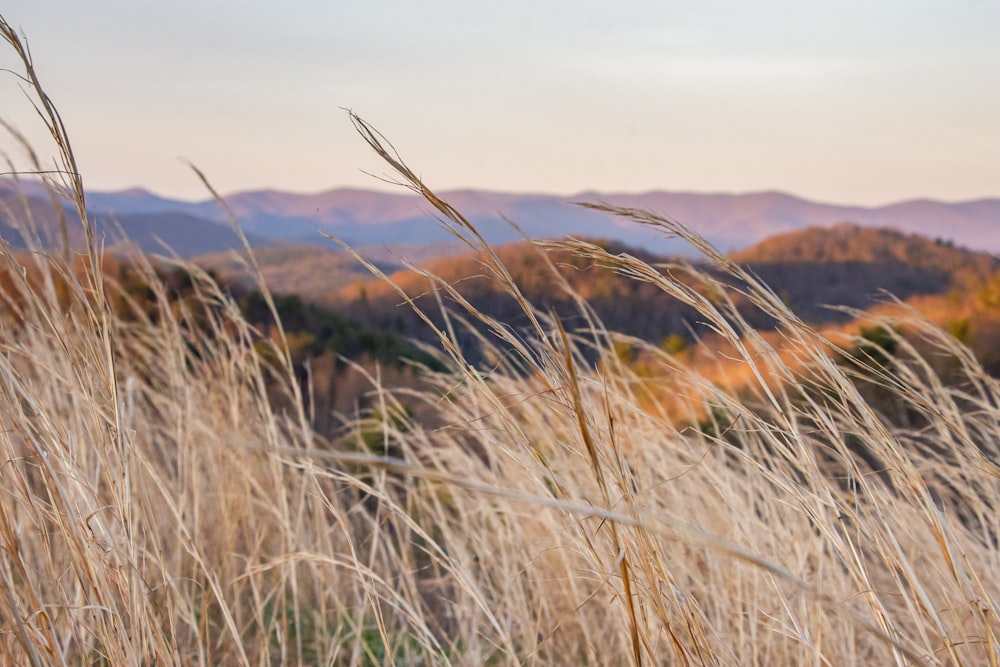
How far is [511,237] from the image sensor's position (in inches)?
40.5

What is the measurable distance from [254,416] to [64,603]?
34.4 inches

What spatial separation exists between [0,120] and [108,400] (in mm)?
572

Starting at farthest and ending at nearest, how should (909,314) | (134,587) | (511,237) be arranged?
1. (909,314)
2. (511,237)
3. (134,587)

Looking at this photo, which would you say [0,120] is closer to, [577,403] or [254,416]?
[254,416]

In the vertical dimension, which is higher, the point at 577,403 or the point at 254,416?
the point at 577,403

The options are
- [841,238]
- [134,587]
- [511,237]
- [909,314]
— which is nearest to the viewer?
[134,587]

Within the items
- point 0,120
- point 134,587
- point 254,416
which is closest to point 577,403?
point 134,587

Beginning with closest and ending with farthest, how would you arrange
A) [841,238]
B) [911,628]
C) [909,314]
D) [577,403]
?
[577,403] → [911,628] → [909,314] → [841,238]

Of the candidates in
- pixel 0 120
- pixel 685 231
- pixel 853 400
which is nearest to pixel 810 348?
pixel 853 400

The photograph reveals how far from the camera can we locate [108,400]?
2.65 ft

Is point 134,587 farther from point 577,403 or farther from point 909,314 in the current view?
point 909,314

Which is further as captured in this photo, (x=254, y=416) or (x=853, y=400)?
(x=254, y=416)

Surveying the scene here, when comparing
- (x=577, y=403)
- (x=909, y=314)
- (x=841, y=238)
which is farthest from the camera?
(x=841, y=238)

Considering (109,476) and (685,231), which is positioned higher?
(685,231)
